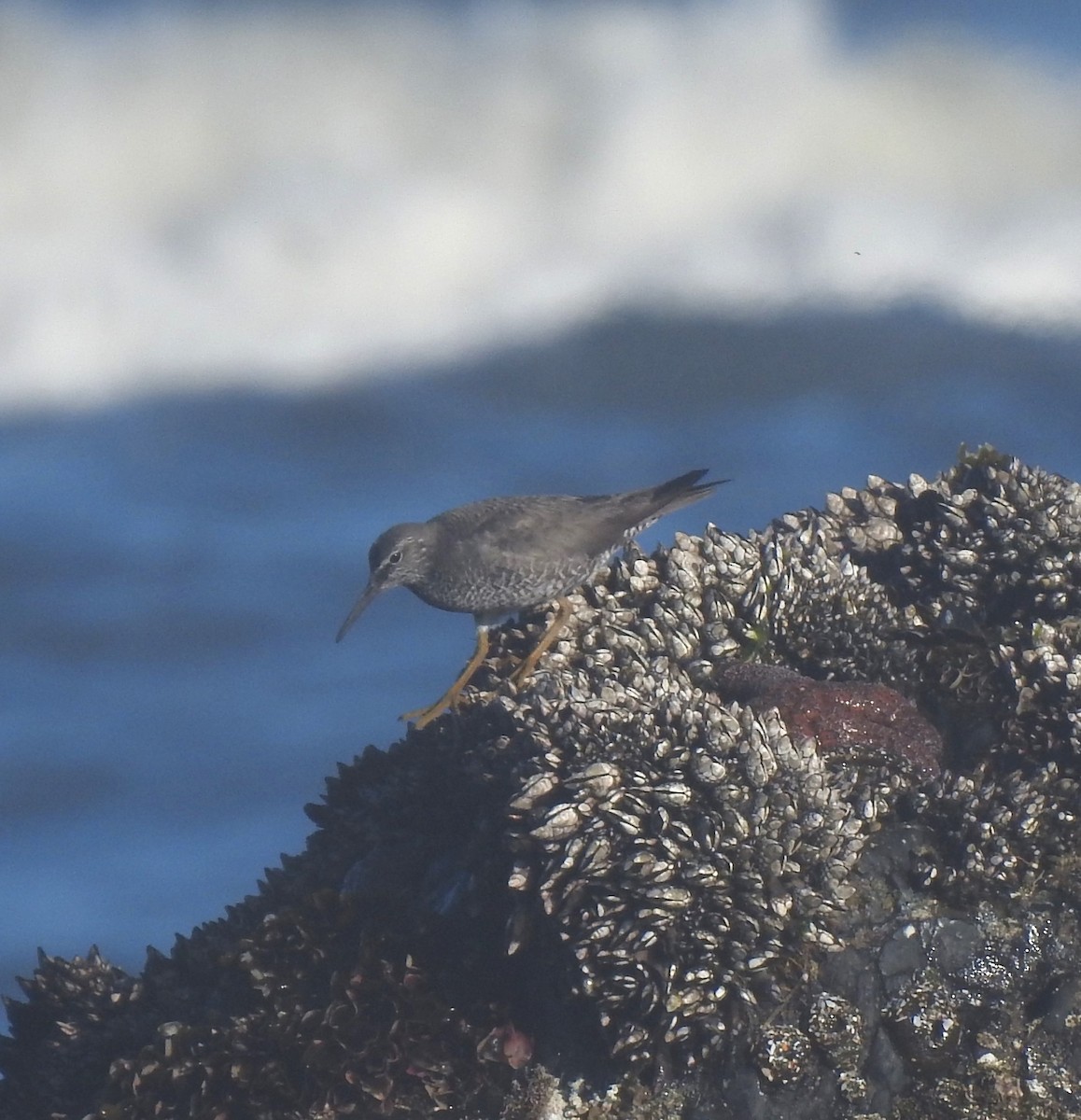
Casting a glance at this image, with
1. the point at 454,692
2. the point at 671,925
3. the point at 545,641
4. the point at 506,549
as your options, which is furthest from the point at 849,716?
the point at 506,549

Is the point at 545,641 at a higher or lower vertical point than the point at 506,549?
lower

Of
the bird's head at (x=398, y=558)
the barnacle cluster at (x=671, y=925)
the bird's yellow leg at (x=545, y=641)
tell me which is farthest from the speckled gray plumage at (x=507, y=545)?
the barnacle cluster at (x=671, y=925)

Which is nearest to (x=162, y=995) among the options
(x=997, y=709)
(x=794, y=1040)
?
(x=794, y=1040)

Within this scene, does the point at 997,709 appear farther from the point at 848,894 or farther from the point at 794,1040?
the point at 794,1040

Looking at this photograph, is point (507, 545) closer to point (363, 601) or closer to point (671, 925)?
point (363, 601)

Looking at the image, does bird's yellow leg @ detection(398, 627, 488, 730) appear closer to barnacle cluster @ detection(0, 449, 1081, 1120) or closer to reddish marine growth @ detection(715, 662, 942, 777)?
barnacle cluster @ detection(0, 449, 1081, 1120)

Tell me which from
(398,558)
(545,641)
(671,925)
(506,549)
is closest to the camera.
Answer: (671,925)
